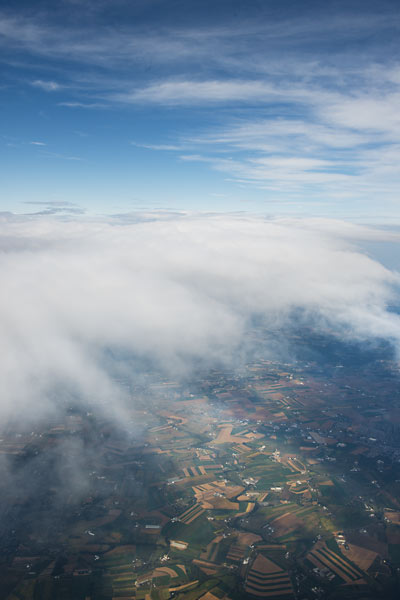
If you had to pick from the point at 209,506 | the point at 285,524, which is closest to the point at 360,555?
the point at 285,524

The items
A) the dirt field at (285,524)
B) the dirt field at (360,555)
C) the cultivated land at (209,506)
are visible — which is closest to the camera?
the cultivated land at (209,506)

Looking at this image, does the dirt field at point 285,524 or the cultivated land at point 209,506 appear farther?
the dirt field at point 285,524

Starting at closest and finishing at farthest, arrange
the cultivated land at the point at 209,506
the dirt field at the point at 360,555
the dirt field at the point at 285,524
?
the cultivated land at the point at 209,506
the dirt field at the point at 360,555
the dirt field at the point at 285,524

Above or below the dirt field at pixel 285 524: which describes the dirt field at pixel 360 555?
above

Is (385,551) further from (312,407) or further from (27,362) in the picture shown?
(27,362)

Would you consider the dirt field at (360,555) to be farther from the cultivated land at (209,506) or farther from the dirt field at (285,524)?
the dirt field at (285,524)

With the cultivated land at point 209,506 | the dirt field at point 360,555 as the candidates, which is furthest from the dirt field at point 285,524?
the dirt field at point 360,555

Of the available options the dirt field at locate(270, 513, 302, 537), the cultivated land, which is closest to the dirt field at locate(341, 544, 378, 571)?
the cultivated land

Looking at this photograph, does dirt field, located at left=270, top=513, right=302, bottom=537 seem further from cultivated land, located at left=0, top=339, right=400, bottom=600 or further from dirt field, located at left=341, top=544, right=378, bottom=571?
dirt field, located at left=341, top=544, right=378, bottom=571

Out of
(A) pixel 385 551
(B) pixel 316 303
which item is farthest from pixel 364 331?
(A) pixel 385 551
